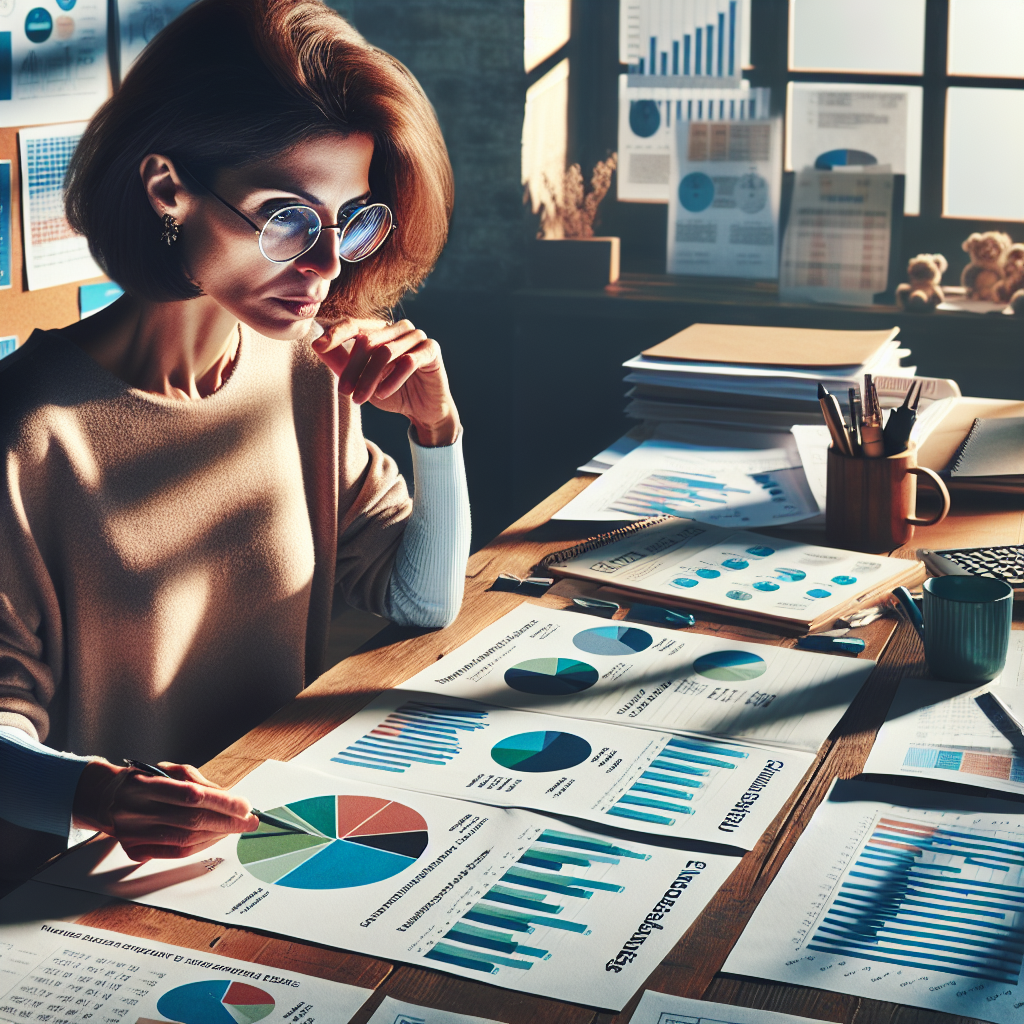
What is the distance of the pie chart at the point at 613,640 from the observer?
1.33 meters

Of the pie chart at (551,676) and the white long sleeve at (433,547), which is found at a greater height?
the white long sleeve at (433,547)

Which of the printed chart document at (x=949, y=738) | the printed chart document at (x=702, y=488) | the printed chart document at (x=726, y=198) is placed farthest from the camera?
the printed chart document at (x=726, y=198)

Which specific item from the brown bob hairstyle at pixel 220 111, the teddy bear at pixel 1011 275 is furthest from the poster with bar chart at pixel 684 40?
the brown bob hairstyle at pixel 220 111

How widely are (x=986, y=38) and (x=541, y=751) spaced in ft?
9.08

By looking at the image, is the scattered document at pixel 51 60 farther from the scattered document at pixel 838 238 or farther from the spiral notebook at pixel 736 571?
the scattered document at pixel 838 238

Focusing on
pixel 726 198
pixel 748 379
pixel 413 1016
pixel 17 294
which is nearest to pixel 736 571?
pixel 748 379

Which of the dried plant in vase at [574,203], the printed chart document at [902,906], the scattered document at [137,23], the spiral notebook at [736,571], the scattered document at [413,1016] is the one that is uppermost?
the scattered document at [137,23]

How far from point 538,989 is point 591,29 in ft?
10.4

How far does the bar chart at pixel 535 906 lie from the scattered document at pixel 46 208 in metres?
1.80

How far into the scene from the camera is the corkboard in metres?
2.32

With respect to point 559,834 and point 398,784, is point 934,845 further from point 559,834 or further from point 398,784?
point 398,784

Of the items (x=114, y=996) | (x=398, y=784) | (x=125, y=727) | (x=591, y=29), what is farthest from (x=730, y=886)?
(x=591, y=29)

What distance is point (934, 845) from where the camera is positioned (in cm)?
95

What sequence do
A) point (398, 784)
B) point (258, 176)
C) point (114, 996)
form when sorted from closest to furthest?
point (114, 996), point (398, 784), point (258, 176)
